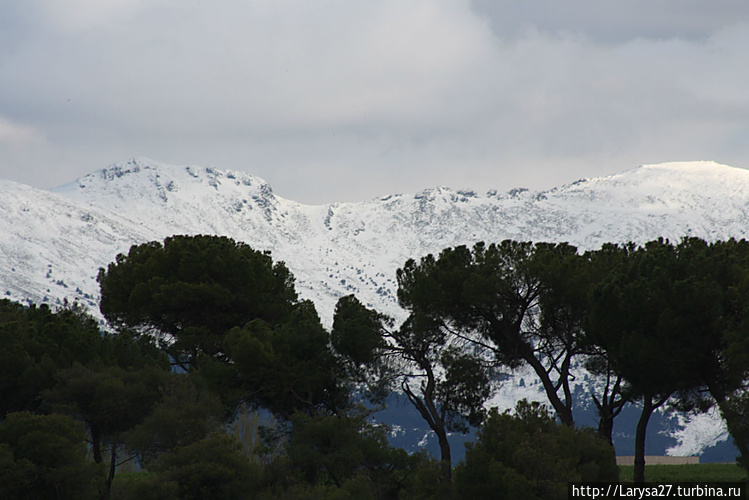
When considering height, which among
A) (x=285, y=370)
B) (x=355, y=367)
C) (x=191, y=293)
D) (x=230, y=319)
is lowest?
(x=285, y=370)

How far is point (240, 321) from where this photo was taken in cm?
4503

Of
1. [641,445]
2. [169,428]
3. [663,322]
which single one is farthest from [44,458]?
[663,322]

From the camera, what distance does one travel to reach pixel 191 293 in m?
42.8

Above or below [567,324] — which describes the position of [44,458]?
below

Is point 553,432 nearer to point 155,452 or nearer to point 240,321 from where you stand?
point 155,452

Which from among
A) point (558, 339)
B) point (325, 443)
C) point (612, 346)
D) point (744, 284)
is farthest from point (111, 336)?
point (744, 284)

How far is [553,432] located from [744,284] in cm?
973

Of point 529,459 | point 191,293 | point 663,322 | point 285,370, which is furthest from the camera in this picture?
point 191,293

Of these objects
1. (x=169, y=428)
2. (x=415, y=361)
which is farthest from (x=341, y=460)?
(x=415, y=361)

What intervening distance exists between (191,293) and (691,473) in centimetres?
2321

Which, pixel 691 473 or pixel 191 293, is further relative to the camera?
pixel 191 293

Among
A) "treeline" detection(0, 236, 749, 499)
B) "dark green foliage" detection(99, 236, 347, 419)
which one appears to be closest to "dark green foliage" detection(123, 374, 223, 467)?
"treeline" detection(0, 236, 749, 499)

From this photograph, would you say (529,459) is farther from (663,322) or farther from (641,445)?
(641,445)

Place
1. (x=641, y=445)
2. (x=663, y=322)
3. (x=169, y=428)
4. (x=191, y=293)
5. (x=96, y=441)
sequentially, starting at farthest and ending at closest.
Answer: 1. (x=191, y=293)
2. (x=96, y=441)
3. (x=641, y=445)
4. (x=169, y=428)
5. (x=663, y=322)
